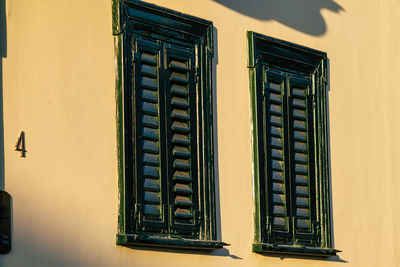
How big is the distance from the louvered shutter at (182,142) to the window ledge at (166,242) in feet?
0.31

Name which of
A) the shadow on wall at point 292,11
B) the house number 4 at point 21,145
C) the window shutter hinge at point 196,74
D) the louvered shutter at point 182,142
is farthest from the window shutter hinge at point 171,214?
the shadow on wall at point 292,11

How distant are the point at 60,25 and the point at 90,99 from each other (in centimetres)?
58

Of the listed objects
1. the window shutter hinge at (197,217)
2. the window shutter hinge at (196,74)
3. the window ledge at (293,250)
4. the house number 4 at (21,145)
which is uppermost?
the window shutter hinge at (196,74)

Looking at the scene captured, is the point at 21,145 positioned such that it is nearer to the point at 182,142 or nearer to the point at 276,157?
the point at 182,142

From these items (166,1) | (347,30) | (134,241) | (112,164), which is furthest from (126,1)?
(347,30)

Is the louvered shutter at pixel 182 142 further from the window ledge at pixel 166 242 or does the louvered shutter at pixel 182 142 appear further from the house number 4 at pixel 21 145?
the house number 4 at pixel 21 145

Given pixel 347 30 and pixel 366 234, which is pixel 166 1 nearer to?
pixel 347 30

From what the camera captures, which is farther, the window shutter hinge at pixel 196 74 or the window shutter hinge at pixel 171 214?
the window shutter hinge at pixel 196 74

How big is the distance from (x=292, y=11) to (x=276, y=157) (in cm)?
132

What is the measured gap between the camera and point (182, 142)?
30.8 feet

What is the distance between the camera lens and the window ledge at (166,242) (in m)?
8.81

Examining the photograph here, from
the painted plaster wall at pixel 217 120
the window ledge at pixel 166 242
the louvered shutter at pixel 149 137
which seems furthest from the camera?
A: the louvered shutter at pixel 149 137

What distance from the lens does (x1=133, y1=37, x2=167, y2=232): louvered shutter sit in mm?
9062

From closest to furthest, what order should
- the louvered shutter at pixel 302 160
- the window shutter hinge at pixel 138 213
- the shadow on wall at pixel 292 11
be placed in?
the window shutter hinge at pixel 138 213 < the shadow on wall at pixel 292 11 < the louvered shutter at pixel 302 160
